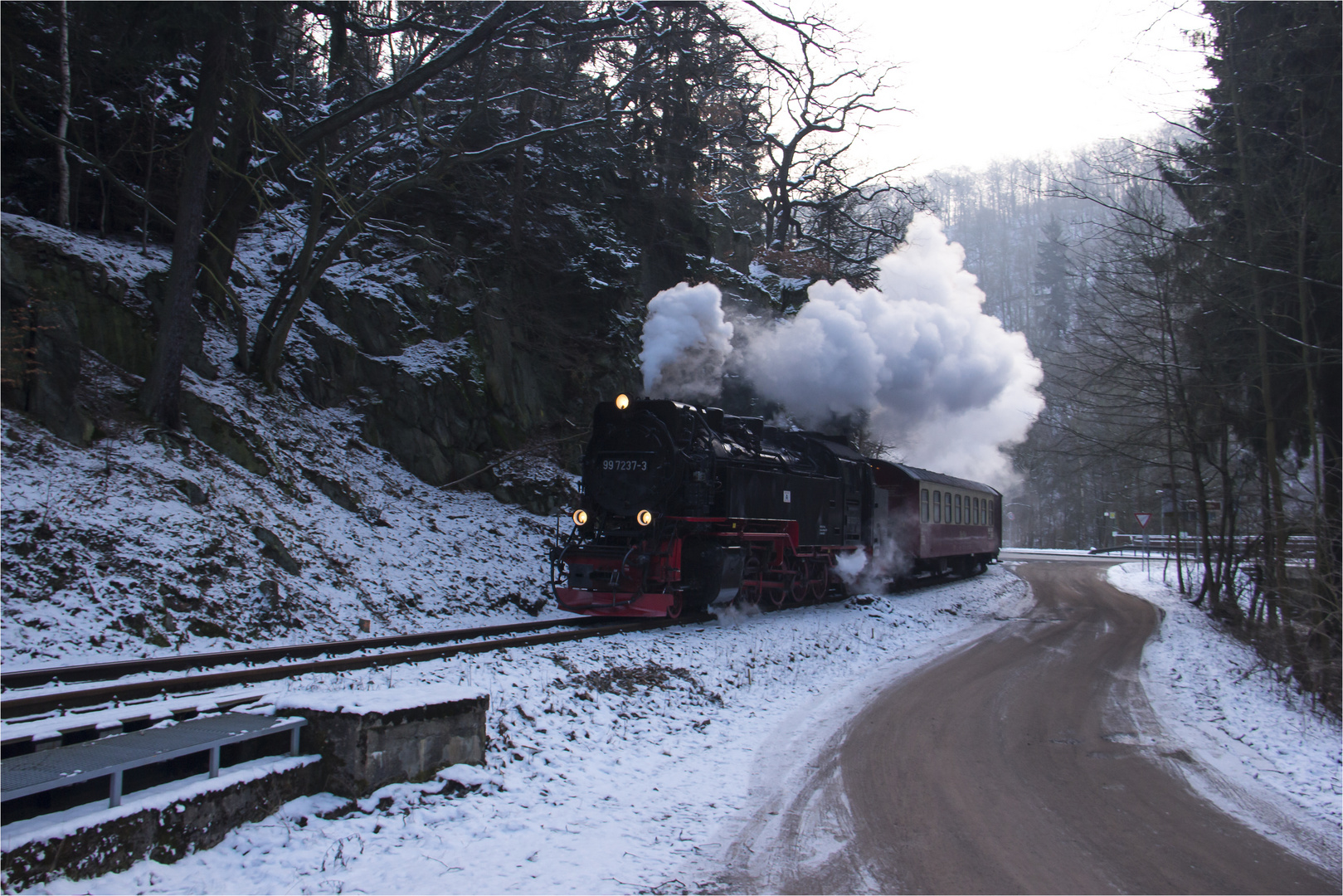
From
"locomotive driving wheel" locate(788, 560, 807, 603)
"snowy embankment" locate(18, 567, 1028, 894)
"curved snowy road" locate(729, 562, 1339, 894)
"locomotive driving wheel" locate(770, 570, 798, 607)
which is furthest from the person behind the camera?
"locomotive driving wheel" locate(788, 560, 807, 603)

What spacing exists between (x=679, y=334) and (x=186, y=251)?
8.46m

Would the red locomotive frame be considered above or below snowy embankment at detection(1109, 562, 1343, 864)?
above

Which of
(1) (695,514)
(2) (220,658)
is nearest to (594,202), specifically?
(1) (695,514)

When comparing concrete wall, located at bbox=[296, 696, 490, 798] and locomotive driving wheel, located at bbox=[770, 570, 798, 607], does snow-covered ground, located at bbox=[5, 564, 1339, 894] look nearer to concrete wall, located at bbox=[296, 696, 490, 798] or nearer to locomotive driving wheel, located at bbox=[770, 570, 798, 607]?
concrete wall, located at bbox=[296, 696, 490, 798]

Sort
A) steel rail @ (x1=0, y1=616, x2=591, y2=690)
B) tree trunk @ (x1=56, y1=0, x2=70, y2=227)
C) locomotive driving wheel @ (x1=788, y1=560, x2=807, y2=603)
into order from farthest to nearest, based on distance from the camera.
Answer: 1. locomotive driving wheel @ (x1=788, y1=560, x2=807, y2=603)
2. tree trunk @ (x1=56, y1=0, x2=70, y2=227)
3. steel rail @ (x1=0, y1=616, x2=591, y2=690)

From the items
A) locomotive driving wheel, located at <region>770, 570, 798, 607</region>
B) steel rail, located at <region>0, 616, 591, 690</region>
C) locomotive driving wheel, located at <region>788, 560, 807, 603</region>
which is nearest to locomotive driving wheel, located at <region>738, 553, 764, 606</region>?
locomotive driving wheel, located at <region>770, 570, 798, 607</region>

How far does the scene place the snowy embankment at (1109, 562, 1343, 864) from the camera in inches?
239

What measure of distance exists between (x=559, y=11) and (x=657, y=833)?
47.5 ft

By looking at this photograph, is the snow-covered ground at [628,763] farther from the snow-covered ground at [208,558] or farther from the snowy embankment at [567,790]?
the snow-covered ground at [208,558]

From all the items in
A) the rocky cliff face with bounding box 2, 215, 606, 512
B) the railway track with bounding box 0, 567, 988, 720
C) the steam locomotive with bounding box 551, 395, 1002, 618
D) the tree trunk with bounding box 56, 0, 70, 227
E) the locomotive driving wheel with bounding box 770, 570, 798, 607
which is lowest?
the railway track with bounding box 0, 567, 988, 720

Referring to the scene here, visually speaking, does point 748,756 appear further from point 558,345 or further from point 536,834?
point 558,345

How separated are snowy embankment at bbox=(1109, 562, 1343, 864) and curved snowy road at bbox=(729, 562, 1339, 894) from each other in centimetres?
32

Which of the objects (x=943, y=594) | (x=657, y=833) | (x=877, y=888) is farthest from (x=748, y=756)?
(x=943, y=594)

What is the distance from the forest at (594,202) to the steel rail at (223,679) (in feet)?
18.7
